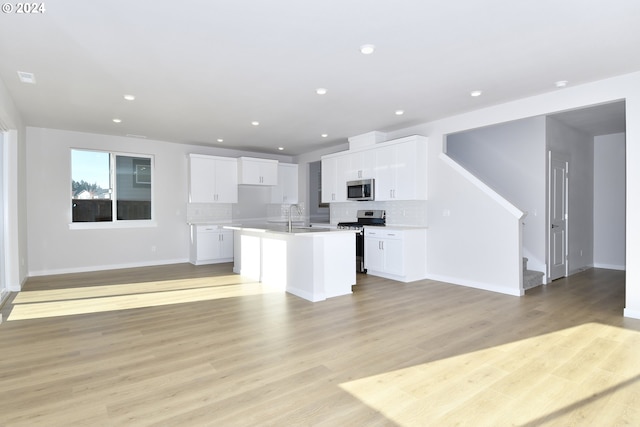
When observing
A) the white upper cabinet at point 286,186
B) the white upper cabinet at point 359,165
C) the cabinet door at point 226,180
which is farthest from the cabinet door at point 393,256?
the cabinet door at point 226,180

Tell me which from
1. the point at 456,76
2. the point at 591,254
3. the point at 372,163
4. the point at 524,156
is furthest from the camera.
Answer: the point at 591,254

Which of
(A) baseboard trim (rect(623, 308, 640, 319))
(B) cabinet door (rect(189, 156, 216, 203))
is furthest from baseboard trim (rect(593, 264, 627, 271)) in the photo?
(B) cabinet door (rect(189, 156, 216, 203))

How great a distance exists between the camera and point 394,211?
6.59m

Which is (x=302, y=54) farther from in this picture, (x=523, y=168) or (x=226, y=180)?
(x=226, y=180)

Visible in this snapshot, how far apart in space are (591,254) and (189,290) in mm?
7622

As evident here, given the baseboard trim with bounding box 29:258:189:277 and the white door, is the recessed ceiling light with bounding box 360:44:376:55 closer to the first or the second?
the white door

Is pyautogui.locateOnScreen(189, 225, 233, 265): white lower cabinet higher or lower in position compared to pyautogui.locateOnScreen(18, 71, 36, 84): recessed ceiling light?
lower

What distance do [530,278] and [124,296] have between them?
5878 millimetres

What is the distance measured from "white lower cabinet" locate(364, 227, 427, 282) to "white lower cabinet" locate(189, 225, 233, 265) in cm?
328

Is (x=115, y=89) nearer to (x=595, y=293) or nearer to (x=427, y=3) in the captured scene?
(x=427, y=3)

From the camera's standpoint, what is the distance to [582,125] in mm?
6258

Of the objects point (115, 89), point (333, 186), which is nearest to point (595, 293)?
point (333, 186)

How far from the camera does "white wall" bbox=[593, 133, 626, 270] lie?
22.4 feet

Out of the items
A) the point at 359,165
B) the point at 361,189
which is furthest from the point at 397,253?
the point at 359,165
